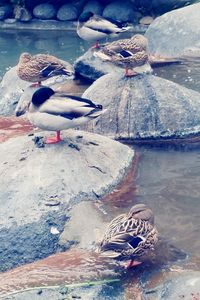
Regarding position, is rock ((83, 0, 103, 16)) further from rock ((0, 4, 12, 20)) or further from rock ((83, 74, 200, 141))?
rock ((83, 74, 200, 141))

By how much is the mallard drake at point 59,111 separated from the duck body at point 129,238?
6.02 feet

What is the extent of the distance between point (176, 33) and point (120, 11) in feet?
16.2

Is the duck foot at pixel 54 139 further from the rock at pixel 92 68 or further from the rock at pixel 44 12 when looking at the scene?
the rock at pixel 44 12

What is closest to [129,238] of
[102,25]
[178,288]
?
[178,288]

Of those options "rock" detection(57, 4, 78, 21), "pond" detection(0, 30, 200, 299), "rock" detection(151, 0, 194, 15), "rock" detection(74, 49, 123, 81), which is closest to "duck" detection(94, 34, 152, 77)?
"pond" detection(0, 30, 200, 299)

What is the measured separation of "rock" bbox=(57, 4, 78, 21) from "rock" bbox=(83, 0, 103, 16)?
38 centimetres

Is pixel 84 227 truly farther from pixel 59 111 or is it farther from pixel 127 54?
pixel 127 54

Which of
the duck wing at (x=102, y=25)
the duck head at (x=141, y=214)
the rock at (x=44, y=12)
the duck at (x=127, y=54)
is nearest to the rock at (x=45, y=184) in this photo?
the duck head at (x=141, y=214)

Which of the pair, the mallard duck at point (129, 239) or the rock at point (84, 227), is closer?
the mallard duck at point (129, 239)

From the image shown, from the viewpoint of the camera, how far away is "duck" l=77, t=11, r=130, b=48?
45.2ft

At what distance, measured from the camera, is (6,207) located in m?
7.79

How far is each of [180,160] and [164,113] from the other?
127cm

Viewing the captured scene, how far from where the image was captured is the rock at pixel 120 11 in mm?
20797

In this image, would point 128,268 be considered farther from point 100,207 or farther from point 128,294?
point 100,207
